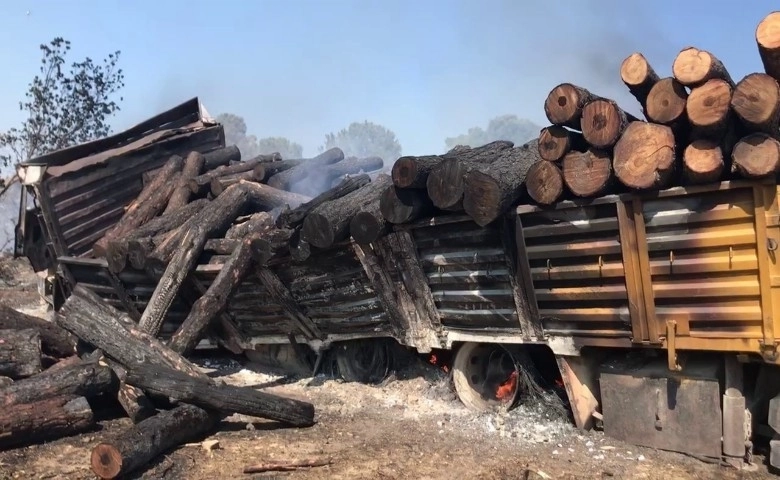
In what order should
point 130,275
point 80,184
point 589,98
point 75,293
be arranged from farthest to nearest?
point 80,184 → point 130,275 → point 75,293 → point 589,98

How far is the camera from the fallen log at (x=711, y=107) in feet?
15.4

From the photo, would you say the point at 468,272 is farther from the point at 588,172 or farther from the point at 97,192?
the point at 97,192

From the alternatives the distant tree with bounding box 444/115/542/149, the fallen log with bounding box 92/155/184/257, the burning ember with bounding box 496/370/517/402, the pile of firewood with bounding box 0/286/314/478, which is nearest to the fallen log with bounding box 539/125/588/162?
the burning ember with bounding box 496/370/517/402

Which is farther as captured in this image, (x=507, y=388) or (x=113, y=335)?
(x=113, y=335)

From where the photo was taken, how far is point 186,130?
1180 cm

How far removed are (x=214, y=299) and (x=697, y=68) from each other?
584 centimetres

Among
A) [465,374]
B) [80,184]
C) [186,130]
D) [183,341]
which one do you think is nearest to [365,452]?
[465,374]

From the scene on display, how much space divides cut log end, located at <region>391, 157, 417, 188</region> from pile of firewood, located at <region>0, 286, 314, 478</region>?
7.89ft

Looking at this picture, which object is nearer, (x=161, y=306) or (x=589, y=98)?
(x=589, y=98)

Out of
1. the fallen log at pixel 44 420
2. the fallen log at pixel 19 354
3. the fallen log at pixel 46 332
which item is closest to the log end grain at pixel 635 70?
the fallen log at pixel 44 420

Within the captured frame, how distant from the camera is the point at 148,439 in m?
5.49

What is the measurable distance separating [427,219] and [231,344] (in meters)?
4.51

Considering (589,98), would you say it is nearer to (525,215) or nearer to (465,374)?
(525,215)

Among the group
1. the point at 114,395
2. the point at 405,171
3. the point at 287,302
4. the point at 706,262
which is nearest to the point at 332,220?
the point at 405,171
